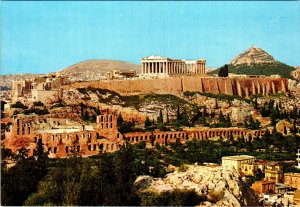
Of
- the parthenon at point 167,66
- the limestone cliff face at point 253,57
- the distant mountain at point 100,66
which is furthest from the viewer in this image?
the distant mountain at point 100,66

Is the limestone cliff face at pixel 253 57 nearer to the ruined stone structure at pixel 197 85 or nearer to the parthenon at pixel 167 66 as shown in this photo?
the ruined stone structure at pixel 197 85

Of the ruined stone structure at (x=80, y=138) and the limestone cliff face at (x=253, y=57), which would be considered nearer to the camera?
the ruined stone structure at (x=80, y=138)

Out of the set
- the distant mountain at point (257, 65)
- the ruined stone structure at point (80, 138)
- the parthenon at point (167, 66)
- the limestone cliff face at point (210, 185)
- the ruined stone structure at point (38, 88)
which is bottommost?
the limestone cliff face at point (210, 185)

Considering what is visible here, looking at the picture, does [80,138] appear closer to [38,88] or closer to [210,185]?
[38,88]

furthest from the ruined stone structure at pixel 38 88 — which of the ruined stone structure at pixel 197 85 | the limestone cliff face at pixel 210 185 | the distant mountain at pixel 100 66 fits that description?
the distant mountain at pixel 100 66

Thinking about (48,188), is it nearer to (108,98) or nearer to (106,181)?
(106,181)

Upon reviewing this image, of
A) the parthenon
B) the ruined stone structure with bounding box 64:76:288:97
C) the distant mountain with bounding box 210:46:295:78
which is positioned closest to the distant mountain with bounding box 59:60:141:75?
the distant mountain with bounding box 210:46:295:78

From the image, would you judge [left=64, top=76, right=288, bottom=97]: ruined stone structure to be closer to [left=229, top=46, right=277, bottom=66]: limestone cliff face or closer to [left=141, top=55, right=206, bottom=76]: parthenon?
[left=141, top=55, right=206, bottom=76]: parthenon

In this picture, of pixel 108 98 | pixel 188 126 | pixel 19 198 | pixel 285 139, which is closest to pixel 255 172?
pixel 285 139

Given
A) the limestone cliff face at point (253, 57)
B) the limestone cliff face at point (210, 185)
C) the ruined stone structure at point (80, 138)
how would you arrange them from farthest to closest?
the limestone cliff face at point (253, 57) < the ruined stone structure at point (80, 138) < the limestone cliff face at point (210, 185)
